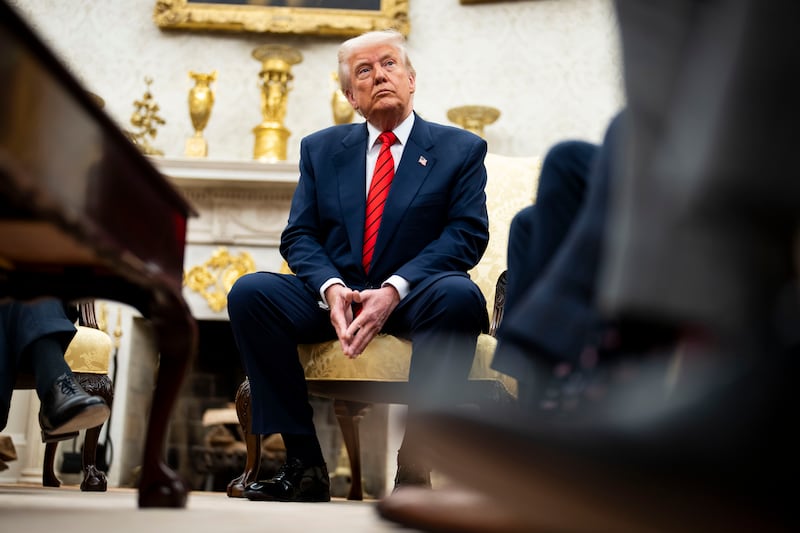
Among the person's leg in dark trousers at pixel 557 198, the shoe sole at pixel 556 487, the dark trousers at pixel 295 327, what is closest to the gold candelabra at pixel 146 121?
the dark trousers at pixel 295 327

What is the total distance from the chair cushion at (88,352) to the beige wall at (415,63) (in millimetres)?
1761

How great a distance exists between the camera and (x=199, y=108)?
4.29 metres

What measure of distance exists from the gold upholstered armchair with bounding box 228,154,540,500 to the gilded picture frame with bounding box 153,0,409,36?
5.90ft

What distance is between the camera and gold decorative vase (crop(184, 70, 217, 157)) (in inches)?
169

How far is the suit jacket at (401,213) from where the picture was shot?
7.55 ft

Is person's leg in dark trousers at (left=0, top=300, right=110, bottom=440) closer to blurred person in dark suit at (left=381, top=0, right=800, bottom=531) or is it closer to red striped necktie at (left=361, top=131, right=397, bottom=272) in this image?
red striped necktie at (left=361, top=131, right=397, bottom=272)

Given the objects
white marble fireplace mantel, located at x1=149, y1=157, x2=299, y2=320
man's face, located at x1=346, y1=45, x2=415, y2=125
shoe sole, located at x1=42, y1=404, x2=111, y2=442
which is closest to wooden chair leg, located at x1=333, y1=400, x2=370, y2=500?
man's face, located at x1=346, y1=45, x2=415, y2=125

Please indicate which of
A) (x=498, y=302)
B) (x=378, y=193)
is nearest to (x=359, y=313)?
(x=378, y=193)

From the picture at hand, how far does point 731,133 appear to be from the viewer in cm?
60

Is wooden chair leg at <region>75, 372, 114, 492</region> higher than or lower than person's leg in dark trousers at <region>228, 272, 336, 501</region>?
lower

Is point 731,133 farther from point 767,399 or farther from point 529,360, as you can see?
point 529,360

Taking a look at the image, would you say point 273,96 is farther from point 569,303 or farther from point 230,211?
point 569,303

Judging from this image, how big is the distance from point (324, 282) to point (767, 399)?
67.4 inches

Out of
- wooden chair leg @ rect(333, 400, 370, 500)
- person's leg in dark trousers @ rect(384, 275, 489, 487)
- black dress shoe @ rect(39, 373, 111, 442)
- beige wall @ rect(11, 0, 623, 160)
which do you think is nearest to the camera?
black dress shoe @ rect(39, 373, 111, 442)
